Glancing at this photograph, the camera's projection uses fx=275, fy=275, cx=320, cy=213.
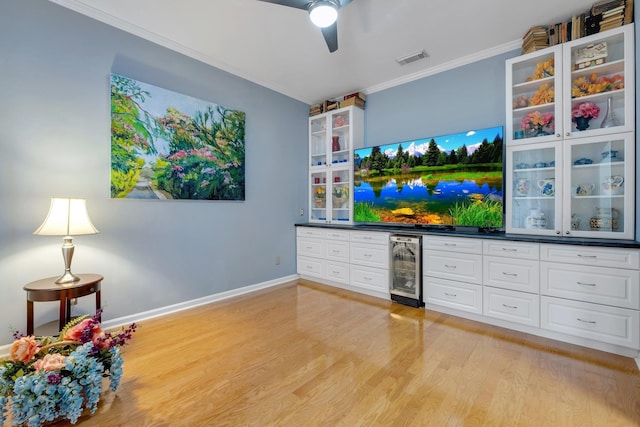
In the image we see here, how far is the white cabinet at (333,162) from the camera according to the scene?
4203 millimetres

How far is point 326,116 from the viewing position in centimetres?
441

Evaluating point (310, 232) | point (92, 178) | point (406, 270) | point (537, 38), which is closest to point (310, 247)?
point (310, 232)

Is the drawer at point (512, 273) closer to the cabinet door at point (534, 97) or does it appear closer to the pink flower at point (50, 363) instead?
the cabinet door at point (534, 97)

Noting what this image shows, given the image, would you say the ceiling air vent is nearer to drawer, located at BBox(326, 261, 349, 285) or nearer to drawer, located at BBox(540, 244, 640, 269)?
drawer, located at BBox(540, 244, 640, 269)

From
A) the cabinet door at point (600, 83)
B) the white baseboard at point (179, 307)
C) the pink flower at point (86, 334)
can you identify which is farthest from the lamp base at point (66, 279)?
the cabinet door at point (600, 83)

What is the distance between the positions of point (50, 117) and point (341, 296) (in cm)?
343

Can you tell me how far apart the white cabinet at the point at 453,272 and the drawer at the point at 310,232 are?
153cm

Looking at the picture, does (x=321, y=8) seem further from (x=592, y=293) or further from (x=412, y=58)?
(x=592, y=293)

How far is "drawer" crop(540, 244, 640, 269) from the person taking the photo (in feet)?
6.82

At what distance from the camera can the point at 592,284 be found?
2213mm

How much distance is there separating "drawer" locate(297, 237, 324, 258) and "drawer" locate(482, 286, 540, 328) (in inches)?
84.8

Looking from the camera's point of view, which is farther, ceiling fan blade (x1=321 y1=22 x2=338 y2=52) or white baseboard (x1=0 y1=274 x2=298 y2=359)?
white baseboard (x1=0 y1=274 x2=298 y2=359)

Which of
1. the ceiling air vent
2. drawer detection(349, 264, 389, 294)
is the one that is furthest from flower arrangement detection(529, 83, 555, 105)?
drawer detection(349, 264, 389, 294)

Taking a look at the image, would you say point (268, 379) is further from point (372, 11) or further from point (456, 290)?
point (372, 11)
